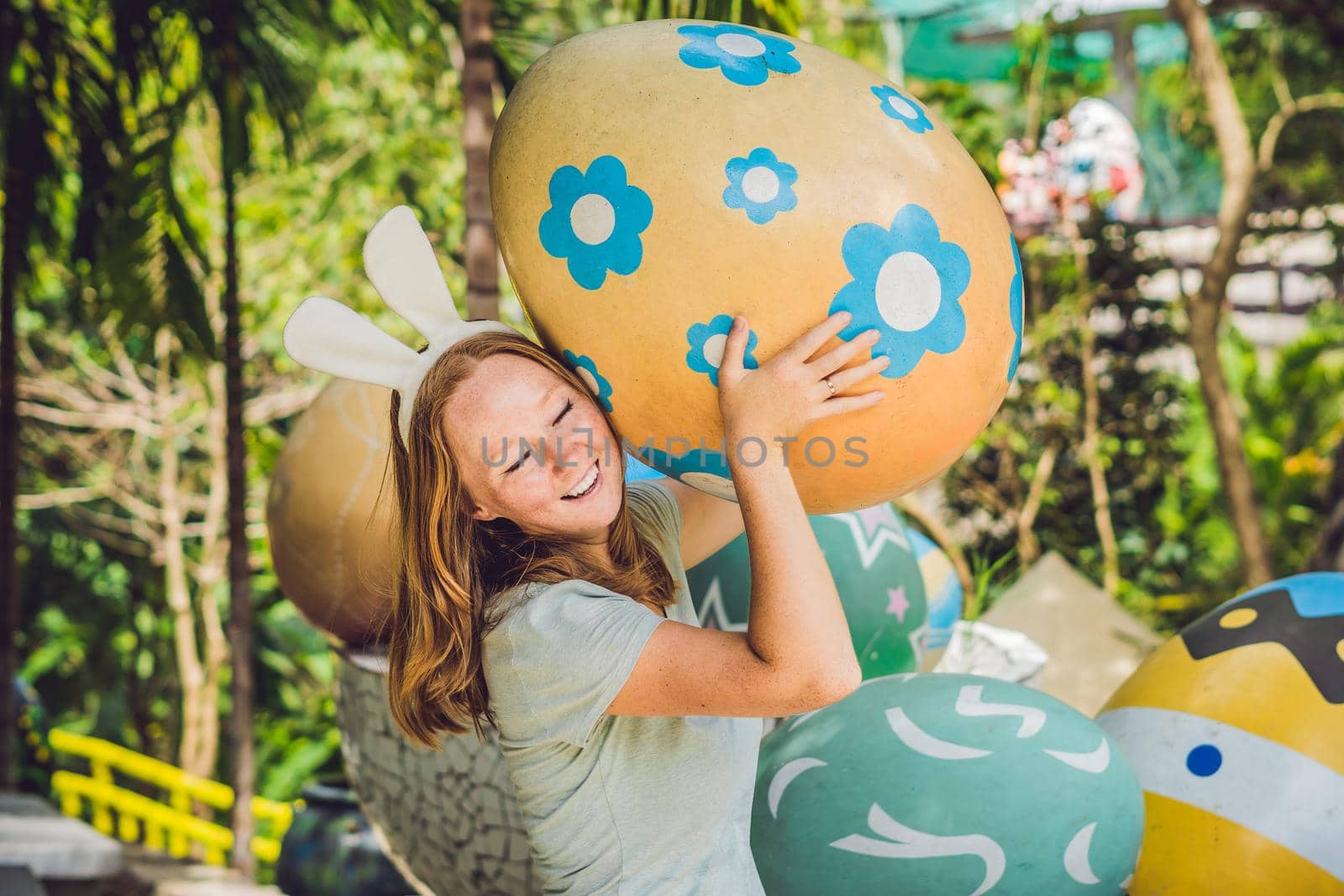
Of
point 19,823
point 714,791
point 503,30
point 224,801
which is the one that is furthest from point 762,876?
point 224,801

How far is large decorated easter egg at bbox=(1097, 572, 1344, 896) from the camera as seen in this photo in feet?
6.32

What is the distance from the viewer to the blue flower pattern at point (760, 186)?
4.59 feet

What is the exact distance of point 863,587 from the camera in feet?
7.62

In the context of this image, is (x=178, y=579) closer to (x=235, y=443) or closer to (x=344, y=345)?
(x=235, y=443)

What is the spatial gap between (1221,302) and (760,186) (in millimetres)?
5056

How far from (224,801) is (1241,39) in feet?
25.5

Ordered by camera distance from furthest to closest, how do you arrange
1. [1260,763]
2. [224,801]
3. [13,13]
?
1. [224,801]
2. [13,13]
3. [1260,763]

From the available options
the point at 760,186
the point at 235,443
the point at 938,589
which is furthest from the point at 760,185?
the point at 235,443

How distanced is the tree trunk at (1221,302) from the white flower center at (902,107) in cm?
469

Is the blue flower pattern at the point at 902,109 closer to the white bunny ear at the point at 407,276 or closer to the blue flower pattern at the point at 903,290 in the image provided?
the blue flower pattern at the point at 903,290

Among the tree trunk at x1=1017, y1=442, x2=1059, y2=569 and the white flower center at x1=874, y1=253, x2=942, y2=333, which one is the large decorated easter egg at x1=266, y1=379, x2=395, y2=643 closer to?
the white flower center at x1=874, y1=253, x2=942, y2=333

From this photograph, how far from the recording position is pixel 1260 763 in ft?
6.52

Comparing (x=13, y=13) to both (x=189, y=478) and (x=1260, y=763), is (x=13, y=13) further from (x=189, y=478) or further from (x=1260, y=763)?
(x=1260, y=763)

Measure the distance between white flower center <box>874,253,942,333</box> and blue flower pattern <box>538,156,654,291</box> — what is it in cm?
28
